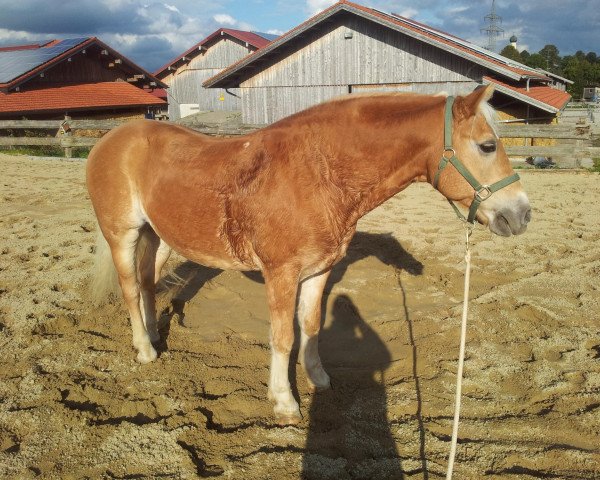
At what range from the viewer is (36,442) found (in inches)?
112

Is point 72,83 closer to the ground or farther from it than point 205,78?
closer to the ground

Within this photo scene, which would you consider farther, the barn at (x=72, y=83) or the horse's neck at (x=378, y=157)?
the barn at (x=72, y=83)

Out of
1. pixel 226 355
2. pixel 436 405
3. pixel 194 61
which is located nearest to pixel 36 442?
pixel 226 355

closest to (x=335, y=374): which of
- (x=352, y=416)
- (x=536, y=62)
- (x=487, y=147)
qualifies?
(x=352, y=416)

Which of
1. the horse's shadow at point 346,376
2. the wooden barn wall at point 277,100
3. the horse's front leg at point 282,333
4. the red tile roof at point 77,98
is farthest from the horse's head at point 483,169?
the red tile roof at point 77,98

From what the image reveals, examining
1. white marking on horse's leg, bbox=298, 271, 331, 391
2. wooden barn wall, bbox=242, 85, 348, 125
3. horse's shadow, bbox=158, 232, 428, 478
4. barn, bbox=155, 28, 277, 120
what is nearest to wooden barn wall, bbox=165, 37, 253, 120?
barn, bbox=155, 28, 277, 120

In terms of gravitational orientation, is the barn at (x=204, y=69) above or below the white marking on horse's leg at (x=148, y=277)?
above

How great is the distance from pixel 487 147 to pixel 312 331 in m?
1.74

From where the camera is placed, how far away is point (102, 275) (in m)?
4.54

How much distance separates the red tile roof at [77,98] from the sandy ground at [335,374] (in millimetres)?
16731

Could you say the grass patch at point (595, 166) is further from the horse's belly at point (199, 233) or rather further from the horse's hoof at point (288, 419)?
the horse's hoof at point (288, 419)

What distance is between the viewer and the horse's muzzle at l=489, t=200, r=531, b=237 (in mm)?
2715

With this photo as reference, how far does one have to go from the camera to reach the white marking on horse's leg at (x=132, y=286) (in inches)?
152

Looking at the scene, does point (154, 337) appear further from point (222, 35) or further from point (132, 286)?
point (222, 35)
